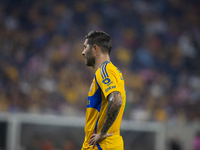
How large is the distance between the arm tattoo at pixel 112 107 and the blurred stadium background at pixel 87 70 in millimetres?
4104

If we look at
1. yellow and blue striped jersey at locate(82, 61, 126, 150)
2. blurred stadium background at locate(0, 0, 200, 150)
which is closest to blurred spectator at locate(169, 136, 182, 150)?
blurred stadium background at locate(0, 0, 200, 150)

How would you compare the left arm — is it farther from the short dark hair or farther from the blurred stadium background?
the blurred stadium background

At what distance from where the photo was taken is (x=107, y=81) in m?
2.50

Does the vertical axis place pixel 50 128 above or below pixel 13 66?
below

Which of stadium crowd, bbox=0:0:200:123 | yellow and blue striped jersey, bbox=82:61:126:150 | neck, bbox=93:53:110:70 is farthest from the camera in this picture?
stadium crowd, bbox=0:0:200:123

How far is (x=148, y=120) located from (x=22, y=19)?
5712 millimetres

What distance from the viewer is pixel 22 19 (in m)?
10.3

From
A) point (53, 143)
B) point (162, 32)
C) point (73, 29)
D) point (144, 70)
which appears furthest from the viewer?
point (162, 32)

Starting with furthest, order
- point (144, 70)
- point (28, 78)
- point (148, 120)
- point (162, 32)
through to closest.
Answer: point (162, 32) < point (144, 70) < point (28, 78) < point (148, 120)

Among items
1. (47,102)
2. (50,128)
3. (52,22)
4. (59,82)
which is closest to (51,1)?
(52,22)

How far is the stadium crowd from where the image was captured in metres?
8.01

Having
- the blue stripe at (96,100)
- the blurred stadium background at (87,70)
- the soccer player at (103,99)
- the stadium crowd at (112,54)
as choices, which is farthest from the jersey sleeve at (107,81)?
the stadium crowd at (112,54)

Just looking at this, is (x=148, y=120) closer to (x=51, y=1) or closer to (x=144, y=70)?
(x=144, y=70)

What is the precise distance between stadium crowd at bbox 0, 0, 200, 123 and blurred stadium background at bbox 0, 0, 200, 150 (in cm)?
Answer: 3
